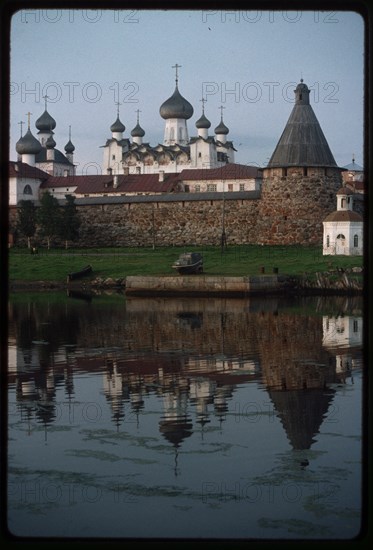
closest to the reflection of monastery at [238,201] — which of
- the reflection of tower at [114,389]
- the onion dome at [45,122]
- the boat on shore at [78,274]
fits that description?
the boat on shore at [78,274]

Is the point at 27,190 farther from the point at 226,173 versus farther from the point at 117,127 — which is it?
the point at 117,127

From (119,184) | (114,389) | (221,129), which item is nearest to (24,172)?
(119,184)

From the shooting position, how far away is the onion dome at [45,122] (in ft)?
148

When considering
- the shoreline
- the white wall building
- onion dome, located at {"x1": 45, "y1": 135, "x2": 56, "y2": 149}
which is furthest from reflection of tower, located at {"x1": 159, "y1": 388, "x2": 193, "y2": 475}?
onion dome, located at {"x1": 45, "y1": 135, "x2": 56, "y2": 149}

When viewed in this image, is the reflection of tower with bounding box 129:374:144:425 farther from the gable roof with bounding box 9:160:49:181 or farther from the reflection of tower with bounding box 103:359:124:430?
the gable roof with bounding box 9:160:49:181

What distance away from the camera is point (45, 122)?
45.6m

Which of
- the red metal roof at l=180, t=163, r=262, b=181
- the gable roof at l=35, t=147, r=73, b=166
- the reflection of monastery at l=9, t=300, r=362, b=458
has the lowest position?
the reflection of monastery at l=9, t=300, r=362, b=458

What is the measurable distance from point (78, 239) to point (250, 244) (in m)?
5.39

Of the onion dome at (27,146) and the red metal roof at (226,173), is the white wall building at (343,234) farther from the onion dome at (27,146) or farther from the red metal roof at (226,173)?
the onion dome at (27,146)

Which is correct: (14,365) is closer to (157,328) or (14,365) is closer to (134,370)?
(134,370)

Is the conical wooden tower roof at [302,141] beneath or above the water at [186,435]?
above

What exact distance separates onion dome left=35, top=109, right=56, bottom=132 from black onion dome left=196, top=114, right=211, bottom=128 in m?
7.24

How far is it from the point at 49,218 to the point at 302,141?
739 centimetres

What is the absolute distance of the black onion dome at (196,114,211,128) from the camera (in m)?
43.1
